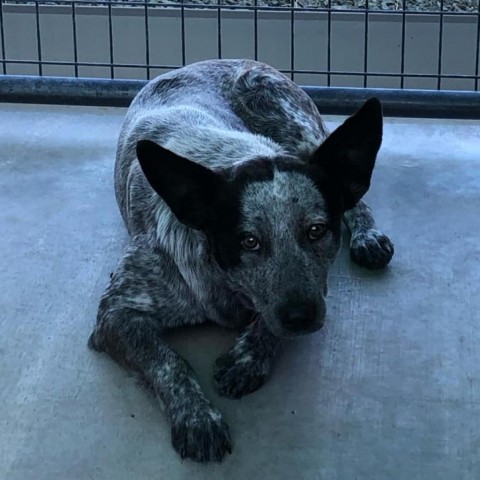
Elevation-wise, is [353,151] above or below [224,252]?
above

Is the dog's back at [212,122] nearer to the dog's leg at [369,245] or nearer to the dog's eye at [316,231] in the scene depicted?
the dog's leg at [369,245]

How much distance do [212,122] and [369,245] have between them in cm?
64

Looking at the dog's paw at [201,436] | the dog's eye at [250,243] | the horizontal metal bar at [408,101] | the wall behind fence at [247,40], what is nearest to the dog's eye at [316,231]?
the dog's eye at [250,243]

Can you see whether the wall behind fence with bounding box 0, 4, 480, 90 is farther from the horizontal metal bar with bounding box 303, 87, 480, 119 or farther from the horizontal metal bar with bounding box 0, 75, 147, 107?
the horizontal metal bar with bounding box 303, 87, 480, 119

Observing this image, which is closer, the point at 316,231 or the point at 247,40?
the point at 316,231

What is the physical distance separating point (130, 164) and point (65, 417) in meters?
1.07

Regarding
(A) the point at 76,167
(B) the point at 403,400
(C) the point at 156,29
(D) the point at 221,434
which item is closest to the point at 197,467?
(D) the point at 221,434

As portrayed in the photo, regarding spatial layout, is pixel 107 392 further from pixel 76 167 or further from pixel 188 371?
pixel 76 167

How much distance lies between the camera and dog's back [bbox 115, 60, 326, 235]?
3.25 metres

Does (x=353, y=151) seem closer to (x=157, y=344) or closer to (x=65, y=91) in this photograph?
(x=157, y=344)

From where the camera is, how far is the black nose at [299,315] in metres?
2.68

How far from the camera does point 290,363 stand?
2.97 metres

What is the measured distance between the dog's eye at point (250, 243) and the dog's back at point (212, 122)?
39 cm

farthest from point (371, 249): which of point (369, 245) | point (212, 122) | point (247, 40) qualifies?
point (247, 40)
